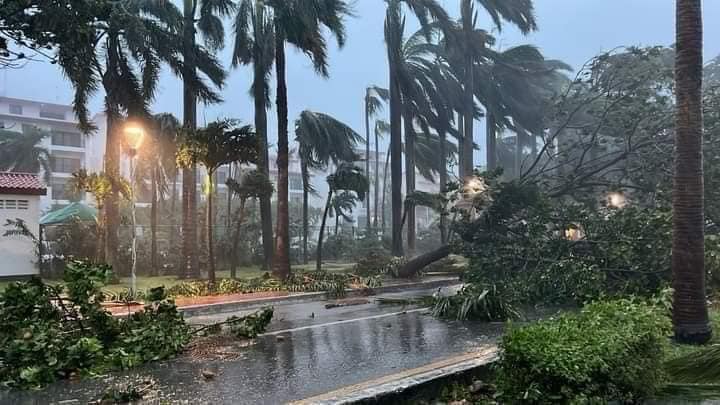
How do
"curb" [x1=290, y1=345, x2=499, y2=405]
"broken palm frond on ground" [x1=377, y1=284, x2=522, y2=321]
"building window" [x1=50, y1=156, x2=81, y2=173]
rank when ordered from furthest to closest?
"building window" [x1=50, y1=156, x2=81, y2=173] < "broken palm frond on ground" [x1=377, y1=284, x2=522, y2=321] < "curb" [x1=290, y1=345, x2=499, y2=405]

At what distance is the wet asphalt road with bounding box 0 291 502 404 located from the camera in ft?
17.7

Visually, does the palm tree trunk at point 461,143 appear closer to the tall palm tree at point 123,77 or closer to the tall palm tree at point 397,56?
the tall palm tree at point 397,56

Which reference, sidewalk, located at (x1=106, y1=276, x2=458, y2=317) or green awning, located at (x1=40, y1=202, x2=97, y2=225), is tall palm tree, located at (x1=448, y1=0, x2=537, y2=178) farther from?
green awning, located at (x1=40, y1=202, x2=97, y2=225)

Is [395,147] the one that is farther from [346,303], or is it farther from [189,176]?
[346,303]

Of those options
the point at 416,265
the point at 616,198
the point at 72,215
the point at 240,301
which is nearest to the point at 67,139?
the point at 72,215

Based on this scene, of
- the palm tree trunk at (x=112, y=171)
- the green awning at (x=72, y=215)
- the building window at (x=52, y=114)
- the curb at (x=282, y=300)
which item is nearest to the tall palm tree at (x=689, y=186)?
the curb at (x=282, y=300)

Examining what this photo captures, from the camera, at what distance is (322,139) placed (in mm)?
23734

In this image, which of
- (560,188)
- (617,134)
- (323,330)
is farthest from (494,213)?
(323,330)

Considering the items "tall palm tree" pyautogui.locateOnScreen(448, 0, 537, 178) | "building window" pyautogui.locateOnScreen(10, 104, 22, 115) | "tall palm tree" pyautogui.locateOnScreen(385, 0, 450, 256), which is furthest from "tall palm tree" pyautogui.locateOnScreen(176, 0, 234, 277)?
"building window" pyautogui.locateOnScreen(10, 104, 22, 115)

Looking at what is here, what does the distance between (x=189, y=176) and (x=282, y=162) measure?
347cm

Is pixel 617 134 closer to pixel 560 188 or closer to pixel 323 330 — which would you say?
pixel 560 188

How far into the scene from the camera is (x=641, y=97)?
16406 millimetres

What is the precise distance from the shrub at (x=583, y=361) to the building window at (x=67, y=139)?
62.0m

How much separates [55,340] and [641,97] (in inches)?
639
